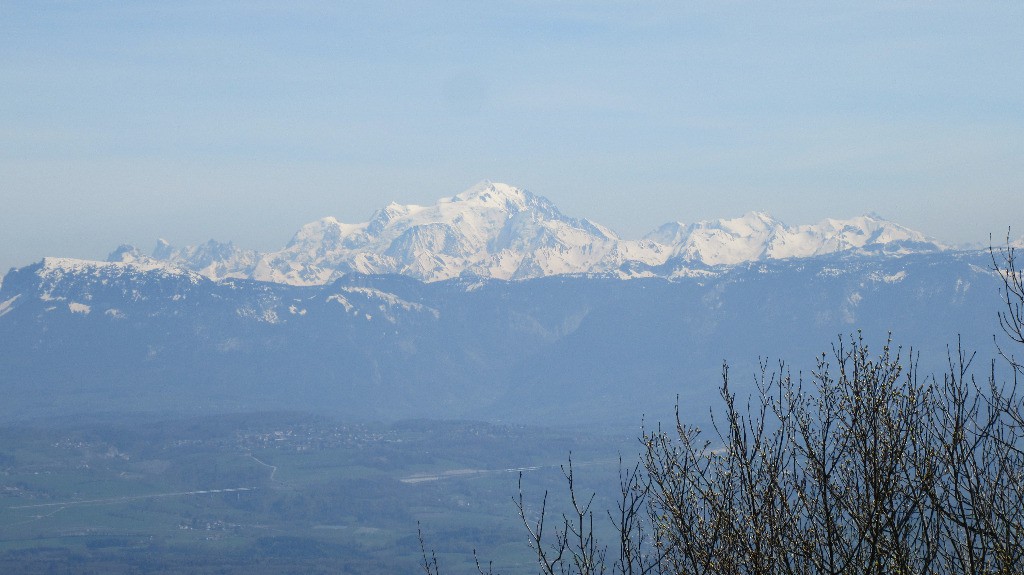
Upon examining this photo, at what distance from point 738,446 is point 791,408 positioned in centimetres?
91

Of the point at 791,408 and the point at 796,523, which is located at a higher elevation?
the point at 791,408

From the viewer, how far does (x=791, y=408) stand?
17.1 m

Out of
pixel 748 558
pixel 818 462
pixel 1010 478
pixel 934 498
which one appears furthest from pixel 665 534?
pixel 1010 478

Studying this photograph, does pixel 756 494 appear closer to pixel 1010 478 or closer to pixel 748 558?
pixel 748 558

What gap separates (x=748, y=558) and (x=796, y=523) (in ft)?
2.87

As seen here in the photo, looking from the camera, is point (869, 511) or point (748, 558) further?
point (748, 558)

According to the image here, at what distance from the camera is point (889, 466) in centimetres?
1617

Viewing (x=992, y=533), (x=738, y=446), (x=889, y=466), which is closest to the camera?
(x=992, y=533)

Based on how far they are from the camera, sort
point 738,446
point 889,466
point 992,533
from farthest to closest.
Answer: point 738,446
point 889,466
point 992,533

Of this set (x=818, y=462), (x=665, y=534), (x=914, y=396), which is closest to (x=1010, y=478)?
(x=914, y=396)

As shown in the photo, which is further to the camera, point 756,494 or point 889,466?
point 756,494

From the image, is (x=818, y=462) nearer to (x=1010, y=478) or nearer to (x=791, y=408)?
(x=791, y=408)

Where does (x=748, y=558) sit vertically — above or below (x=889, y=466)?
below

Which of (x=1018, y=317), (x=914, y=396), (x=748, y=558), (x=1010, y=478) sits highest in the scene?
(x=1018, y=317)
